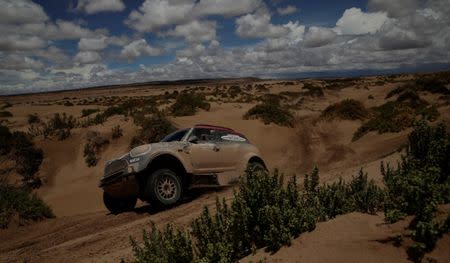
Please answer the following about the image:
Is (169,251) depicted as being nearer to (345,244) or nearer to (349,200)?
(345,244)

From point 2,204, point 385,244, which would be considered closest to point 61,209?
point 2,204

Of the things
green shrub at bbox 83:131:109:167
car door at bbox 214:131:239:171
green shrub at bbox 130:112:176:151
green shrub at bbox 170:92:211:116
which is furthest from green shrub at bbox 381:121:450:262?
green shrub at bbox 170:92:211:116

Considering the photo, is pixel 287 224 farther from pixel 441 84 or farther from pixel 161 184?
pixel 441 84

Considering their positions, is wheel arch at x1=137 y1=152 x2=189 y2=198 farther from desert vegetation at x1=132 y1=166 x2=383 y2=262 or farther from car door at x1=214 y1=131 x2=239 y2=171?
desert vegetation at x1=132 y1=166 x2=383 y2=262

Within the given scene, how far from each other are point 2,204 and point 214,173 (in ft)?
19.2

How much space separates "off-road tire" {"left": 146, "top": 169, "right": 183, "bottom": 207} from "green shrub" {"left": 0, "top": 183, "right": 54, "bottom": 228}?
15.1 feet

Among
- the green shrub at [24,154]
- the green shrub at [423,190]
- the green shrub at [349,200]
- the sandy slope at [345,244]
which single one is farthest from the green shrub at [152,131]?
the sandy slope at [345,244]

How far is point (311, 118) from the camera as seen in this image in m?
Answer: 26.4

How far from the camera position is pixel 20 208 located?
11.7 m

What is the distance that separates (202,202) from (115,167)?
2.18m

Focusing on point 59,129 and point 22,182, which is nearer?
point 22,182

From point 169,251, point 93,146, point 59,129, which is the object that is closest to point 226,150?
point 169,251

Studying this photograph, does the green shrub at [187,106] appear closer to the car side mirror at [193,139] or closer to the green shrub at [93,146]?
the green shrub at [93,146]

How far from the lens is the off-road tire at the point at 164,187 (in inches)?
361
